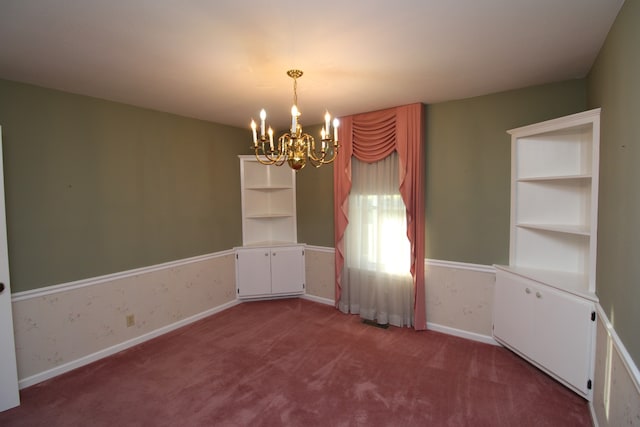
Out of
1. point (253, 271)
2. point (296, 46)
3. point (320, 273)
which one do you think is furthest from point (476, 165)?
point (253, 271)

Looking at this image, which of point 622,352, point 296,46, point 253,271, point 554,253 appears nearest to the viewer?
point 622,352

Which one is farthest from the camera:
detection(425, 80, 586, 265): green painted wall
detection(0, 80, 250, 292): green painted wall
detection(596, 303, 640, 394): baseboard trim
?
detection(425, 80, 586, 265): green painted wall

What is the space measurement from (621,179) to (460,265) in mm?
1775

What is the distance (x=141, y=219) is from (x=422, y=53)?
3072 millimetres

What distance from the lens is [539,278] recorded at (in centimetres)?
246

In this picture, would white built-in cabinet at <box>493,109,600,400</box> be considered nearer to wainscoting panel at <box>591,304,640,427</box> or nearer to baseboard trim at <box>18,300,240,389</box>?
wainscoting panel at <box>591,304,640,427</box>

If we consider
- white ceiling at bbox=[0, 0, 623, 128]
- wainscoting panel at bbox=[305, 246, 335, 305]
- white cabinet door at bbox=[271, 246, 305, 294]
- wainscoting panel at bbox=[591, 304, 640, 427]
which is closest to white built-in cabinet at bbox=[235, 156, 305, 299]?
white cabinet door at bbox=[271, 246, 305, 294]

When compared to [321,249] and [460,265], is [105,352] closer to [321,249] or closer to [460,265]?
[321,249]

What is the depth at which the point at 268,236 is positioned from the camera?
464cm

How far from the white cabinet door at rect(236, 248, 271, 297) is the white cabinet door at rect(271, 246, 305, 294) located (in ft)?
0.28

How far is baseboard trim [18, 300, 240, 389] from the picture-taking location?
250 cm

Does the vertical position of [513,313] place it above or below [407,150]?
below

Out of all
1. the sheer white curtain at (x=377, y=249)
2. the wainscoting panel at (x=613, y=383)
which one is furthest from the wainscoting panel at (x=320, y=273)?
the wainscoting panel at (x=613, y=383)

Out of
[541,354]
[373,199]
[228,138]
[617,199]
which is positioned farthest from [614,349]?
[228,138]
